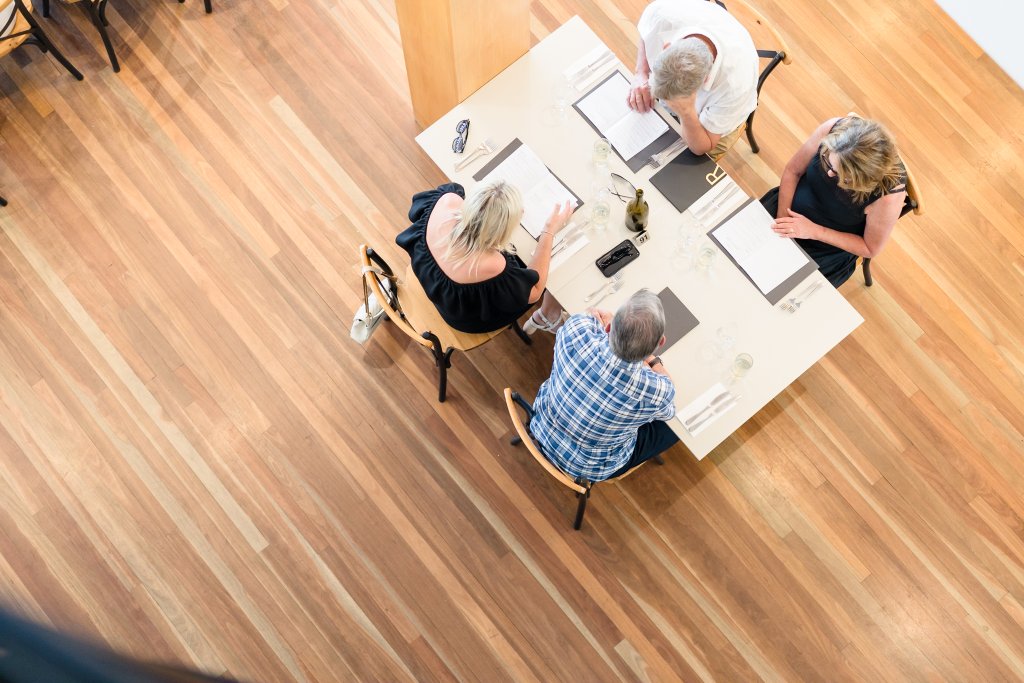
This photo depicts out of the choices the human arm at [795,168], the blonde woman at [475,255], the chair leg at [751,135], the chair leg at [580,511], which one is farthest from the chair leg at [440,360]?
the chair leg at [751,135]

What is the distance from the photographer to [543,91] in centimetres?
358

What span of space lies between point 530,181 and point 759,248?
1046 millimetres

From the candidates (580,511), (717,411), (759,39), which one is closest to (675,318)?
(717,411)

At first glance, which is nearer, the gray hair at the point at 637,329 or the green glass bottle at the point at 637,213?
the gray hair at the point at 637,329

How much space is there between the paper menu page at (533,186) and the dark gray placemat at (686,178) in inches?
15.9

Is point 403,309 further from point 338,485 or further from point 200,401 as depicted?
point 200,401

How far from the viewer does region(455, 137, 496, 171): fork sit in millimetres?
3518

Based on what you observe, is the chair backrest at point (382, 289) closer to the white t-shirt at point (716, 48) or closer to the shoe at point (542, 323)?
the shoe at point (542, 323)

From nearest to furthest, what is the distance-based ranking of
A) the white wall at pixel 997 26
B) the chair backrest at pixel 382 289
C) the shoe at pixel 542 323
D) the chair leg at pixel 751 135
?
the chair backrest at pixel 382 289 < the shoe at pixel 542 323 < the chair leg at pixel 751 135 < the white wall at pixel 997 26

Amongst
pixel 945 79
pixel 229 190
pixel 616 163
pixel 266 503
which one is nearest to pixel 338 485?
pixel 266 503

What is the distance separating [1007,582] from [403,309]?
11.0 ft

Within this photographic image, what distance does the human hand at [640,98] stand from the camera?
3484 millimetres

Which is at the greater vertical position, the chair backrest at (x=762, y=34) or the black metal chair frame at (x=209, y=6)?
the black metal chair frame at (x=209, y=6)

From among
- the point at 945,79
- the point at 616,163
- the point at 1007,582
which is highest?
the point at 616,163
